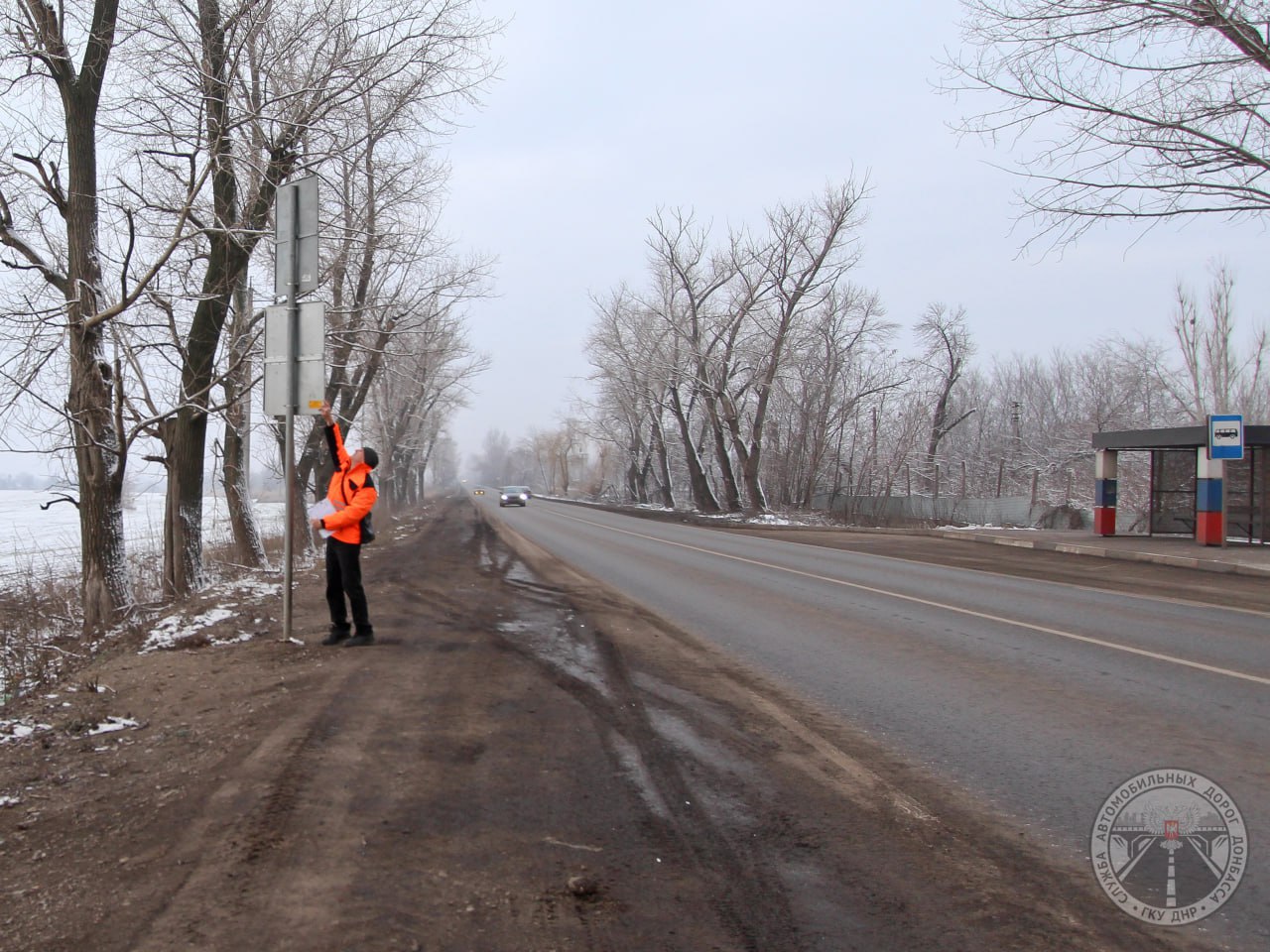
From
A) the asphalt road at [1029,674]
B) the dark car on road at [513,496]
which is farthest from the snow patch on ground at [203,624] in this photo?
the dark car on road at [513,496]

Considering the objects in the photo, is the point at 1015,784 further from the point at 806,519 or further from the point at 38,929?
the point at 806,519

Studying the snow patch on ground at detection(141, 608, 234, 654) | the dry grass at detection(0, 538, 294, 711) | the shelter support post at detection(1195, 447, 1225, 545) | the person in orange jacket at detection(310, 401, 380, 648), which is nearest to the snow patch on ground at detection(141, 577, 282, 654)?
the snow patch on ground at detection(141, 608, 234, 654)

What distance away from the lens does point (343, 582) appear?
7.67 meters

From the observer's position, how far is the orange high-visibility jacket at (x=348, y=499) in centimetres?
750

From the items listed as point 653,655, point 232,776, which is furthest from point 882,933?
point 653,655

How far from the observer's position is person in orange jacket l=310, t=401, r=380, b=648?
24.6ft

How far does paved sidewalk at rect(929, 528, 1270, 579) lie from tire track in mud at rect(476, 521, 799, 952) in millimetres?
13117

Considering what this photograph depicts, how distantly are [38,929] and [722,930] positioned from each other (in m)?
2.34

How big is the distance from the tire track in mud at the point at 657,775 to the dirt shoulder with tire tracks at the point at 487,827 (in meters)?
0.02

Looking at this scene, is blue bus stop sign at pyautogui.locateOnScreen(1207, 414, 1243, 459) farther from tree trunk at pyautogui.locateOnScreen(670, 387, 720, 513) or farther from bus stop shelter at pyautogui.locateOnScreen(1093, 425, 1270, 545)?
tree trunk at pyautogui.locateOnScreen(670, 387, 720, 513)

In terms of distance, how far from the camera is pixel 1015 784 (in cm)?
443
